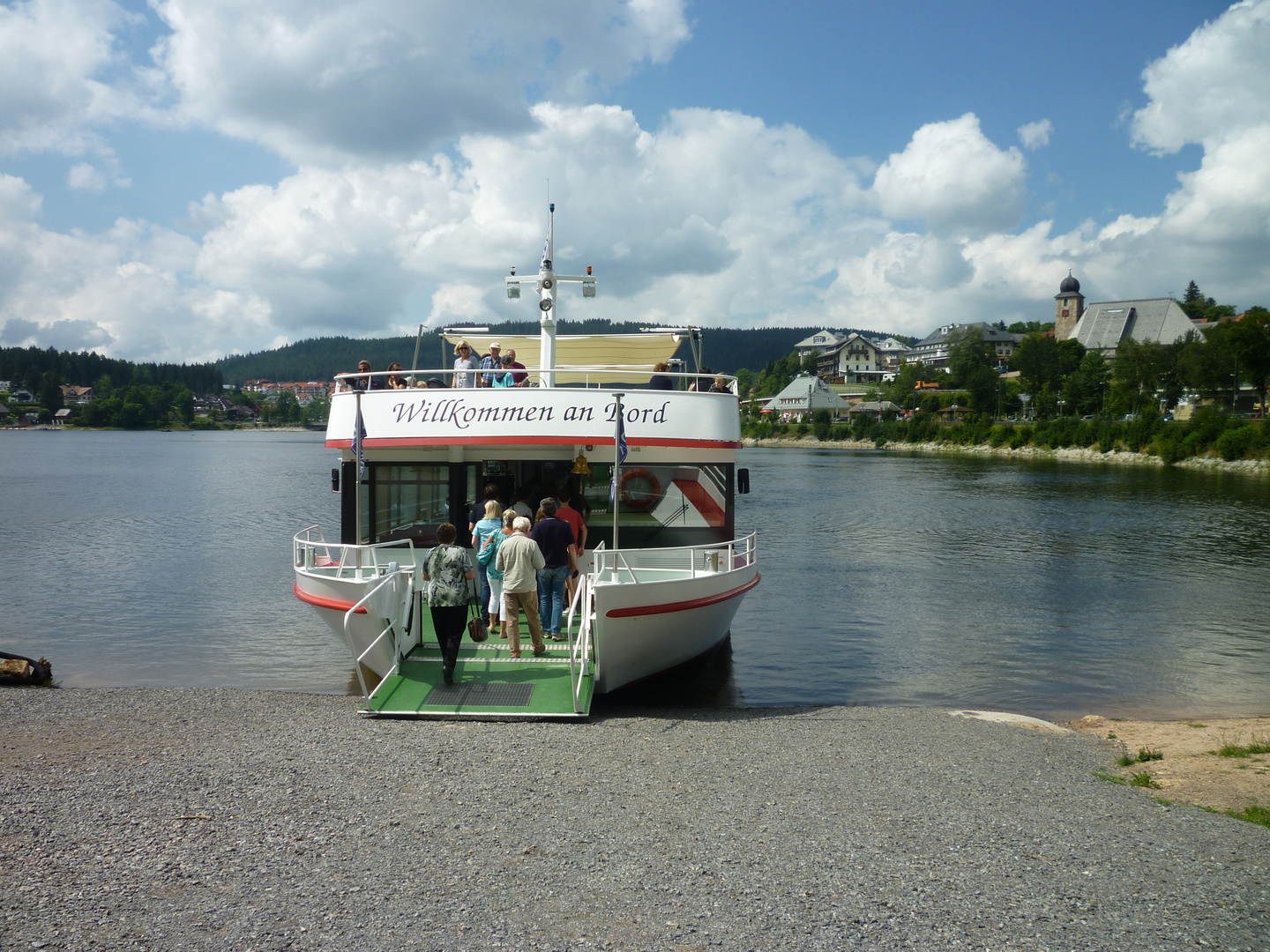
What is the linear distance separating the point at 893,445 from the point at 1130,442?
125 feet

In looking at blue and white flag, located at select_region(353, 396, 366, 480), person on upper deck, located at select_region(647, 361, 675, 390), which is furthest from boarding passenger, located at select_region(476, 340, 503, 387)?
person on upper deck, located at select_region(647, 361, 675, 390)

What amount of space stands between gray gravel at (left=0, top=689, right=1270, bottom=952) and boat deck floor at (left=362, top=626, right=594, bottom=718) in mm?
257

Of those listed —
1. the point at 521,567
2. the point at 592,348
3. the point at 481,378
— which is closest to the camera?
the point at 521,567

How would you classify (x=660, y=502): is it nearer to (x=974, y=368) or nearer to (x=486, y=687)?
(x=486, y=687)

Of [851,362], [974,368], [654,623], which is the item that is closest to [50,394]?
[851,362]

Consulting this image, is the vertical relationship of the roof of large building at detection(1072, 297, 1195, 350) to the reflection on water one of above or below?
above

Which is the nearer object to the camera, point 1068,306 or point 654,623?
point 654,623

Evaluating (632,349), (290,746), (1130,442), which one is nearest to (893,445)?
(1130,442)

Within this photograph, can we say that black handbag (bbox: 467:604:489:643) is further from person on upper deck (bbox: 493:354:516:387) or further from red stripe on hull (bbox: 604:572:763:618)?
person on upper deck (bbox: 493:354:516:387)

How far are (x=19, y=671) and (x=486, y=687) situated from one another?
24.0 feet

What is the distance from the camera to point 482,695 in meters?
9.29

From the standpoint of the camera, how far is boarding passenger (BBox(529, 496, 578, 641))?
397 inches

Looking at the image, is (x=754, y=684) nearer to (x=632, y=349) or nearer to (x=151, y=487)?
(x=632, y=349)

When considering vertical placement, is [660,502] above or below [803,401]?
below
